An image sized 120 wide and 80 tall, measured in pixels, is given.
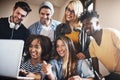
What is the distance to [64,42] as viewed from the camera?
7.29ft

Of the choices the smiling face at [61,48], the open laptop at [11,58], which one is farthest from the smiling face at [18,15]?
the smiling face at [61,48]

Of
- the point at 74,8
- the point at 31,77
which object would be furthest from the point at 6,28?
the point at 74,8

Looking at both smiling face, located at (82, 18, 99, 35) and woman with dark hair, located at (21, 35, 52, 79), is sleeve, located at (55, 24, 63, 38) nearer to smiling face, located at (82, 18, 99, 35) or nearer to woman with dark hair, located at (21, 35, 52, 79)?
woman with dark hair, located at (21, 35, 52, 79)

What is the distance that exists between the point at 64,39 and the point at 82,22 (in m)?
0.25

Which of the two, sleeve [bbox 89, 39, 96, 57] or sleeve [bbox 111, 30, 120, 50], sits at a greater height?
sleeve [bbox 111, 30, 120, 50]

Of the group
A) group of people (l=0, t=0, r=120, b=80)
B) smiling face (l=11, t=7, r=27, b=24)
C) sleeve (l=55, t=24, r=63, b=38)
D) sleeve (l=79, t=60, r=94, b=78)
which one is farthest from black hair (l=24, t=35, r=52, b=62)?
sleeve (l=79, t=60, r=94, b=78)

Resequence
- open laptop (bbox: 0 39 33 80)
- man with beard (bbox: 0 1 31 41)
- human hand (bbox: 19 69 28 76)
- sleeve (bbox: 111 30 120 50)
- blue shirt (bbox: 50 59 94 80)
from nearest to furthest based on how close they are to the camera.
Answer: sleeve (bbox: 111 30 120 50) < blue shirt (bbox: 50 59 94 80) < open laptop (bbox: 0 39 33 80) < human hand (bbox: 19 69 28 76) < man with beard (bbox: 0 1 31 41)

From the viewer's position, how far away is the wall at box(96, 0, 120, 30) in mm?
2057

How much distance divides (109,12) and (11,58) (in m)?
1.07

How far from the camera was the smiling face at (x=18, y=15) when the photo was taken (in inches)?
96.2

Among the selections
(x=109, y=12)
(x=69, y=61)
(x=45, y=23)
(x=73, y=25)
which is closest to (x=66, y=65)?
(x=69, y=61)

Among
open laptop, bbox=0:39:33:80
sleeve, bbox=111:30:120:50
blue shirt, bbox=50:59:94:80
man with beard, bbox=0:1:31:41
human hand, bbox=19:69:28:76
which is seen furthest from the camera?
man with beard, bbox=0:1:31:41

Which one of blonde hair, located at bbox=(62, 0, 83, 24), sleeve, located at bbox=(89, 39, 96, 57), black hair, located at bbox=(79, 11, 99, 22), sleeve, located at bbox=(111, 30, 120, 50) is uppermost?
blonde hair, located at bbox=(62, 0, 83, 24)

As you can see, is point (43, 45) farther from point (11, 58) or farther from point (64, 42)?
point (11, 58)
